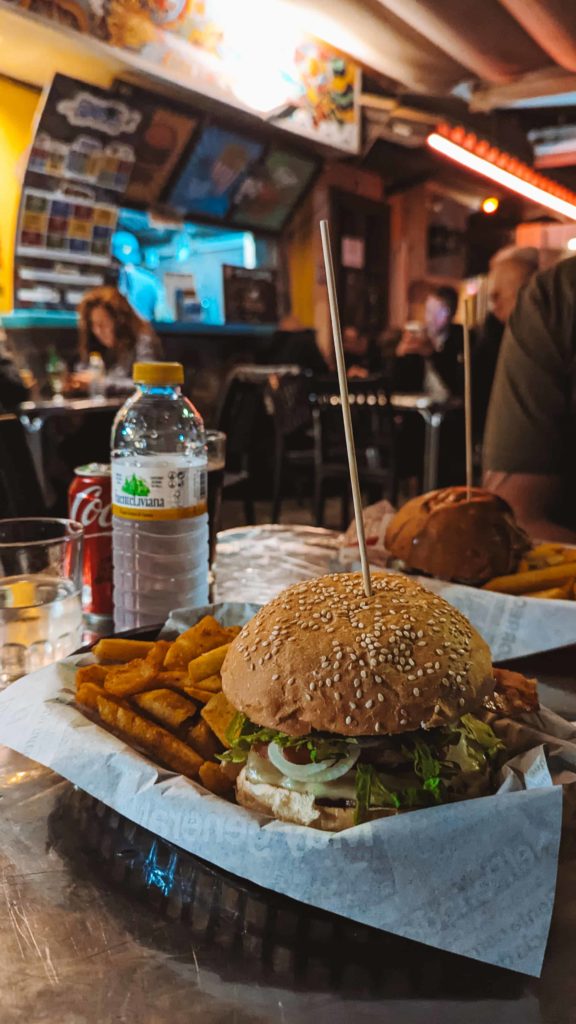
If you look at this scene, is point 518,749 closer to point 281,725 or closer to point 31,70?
point 281,725

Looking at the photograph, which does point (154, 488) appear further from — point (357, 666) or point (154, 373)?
point (357, 666)

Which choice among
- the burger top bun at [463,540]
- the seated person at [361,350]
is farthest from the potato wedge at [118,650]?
the seated person at [361,350]

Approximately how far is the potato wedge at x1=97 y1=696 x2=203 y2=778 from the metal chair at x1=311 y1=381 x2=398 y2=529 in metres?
4.87

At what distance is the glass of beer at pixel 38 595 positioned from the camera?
4.25 ft

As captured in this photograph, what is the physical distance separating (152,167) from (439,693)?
742cm

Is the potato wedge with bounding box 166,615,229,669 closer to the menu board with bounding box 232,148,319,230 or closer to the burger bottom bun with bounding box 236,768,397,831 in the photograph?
the burger bottom bun with bounding box 236,768,397,831

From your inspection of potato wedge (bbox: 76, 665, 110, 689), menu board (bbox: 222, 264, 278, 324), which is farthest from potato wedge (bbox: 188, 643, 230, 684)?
menu board (bbox: 222, 264, 278, 324)

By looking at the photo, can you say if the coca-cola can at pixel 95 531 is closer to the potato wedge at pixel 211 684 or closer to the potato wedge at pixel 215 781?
the potato wedge at pixel 211 684

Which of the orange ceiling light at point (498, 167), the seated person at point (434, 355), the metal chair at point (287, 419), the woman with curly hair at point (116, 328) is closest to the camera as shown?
the orange ceiling light at point (498, 167)

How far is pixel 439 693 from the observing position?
898mm

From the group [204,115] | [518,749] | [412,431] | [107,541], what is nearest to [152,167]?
[204,115]

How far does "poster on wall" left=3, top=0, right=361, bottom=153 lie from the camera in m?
5.57

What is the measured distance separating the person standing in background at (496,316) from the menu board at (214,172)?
3218mm

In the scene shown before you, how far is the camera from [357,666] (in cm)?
90
